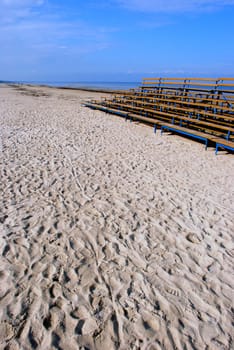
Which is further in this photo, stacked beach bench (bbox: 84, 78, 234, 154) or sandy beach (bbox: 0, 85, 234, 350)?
stacked beach bench (bbox: 84, 78, 234, 154)

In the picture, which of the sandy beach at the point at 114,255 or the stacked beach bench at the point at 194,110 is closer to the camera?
the sandy beach at the point at 114,255

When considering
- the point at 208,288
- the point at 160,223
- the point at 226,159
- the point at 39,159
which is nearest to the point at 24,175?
the point at 39,159

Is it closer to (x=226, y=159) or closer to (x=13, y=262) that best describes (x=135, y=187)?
(x=13, y=262)

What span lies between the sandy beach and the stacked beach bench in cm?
249

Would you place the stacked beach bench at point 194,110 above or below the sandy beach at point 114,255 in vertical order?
above

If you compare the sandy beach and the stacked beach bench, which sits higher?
the stacked beach bench

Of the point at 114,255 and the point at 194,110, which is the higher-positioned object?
the point at 194,110

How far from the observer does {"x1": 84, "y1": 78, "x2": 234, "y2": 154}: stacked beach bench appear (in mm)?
8559

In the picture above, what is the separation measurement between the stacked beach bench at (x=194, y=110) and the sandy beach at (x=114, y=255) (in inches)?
98.1

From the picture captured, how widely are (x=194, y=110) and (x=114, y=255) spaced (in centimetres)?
835

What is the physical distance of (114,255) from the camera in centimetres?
310

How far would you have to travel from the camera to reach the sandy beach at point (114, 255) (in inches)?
87.7

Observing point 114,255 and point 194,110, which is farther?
point 194,110

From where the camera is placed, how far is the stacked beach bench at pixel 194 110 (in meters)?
8.56
